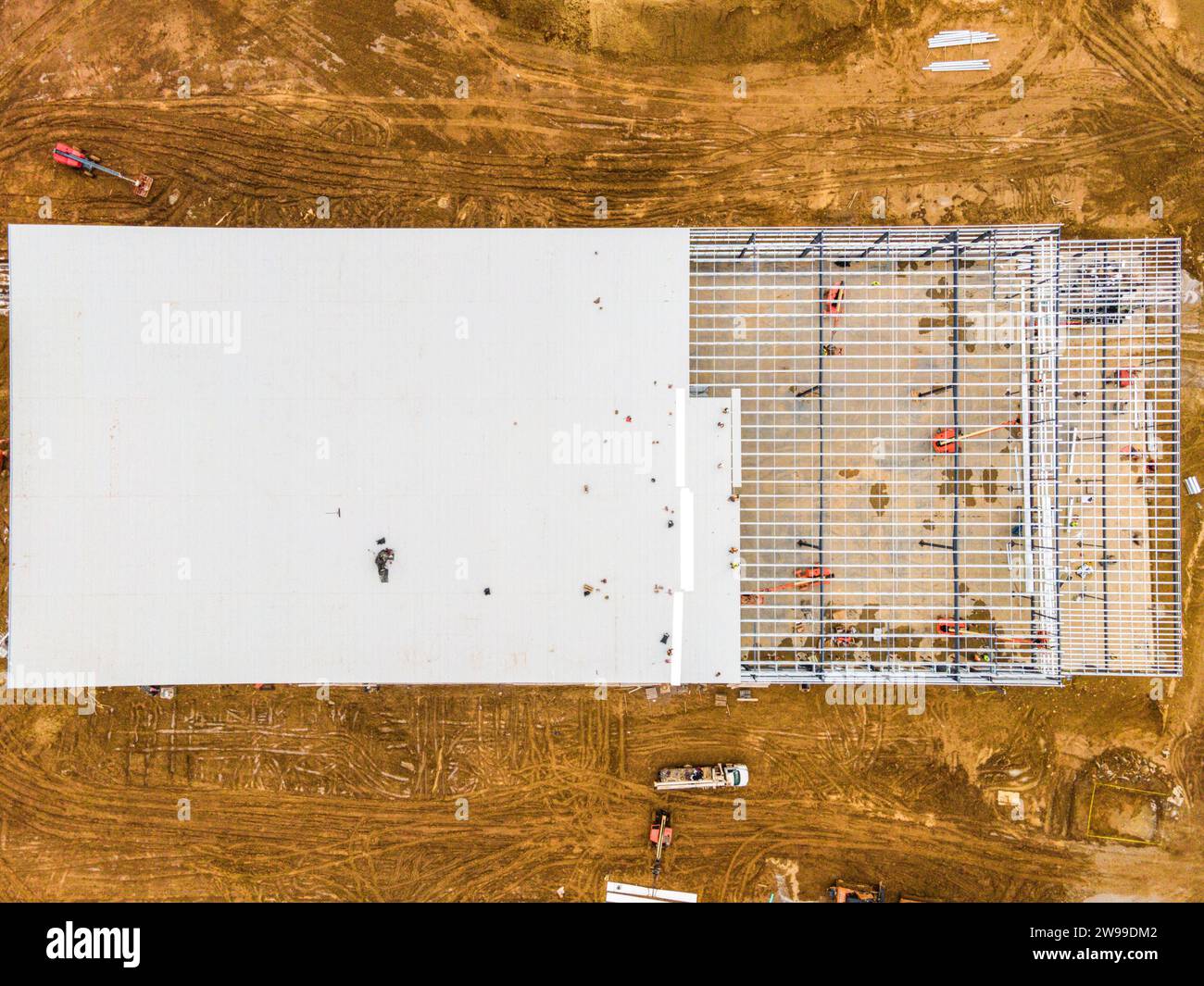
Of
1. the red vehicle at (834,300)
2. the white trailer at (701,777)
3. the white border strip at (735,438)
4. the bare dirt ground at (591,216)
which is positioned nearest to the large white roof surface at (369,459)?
the white border strip at (735,438)

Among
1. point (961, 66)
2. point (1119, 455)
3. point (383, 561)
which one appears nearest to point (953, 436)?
point (1119, 455)

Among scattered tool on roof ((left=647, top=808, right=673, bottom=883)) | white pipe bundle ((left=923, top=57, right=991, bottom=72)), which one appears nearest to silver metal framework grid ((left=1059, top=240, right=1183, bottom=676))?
white pipe bundle ((left=923, top=57, right=991, bottom=72))

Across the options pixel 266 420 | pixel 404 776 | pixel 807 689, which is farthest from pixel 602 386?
pixel 404 776

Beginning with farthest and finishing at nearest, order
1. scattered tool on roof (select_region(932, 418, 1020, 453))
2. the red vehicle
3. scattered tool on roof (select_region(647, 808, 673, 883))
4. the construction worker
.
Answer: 1. scattered tool on roof (select_region(647, 808, 673, 883))
2. scattered tool on roof (select_region(932, 418, 1020, 453))
3. the red vehicle
4. the construction worker

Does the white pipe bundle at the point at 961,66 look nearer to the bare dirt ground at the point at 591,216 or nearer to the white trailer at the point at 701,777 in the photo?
the bare dirt ground at the point at 591,216

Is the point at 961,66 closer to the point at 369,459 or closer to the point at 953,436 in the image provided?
the point at 953,436

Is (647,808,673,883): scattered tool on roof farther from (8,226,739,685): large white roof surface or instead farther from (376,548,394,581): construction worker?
(376,548,394,581): construction worker

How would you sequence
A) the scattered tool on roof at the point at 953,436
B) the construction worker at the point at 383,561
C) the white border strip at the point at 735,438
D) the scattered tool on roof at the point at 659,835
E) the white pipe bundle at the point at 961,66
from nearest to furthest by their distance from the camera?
1. the construction worker at the point at 383,561
2. the white border strip at the point at 735,438
3. the scattered tool on roof at the point at 953,436
4. the scattered tool on roof at the point at 659,835
5. the white pipe bundle at the point at 961,66
